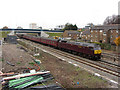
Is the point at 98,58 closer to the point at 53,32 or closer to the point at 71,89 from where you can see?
the point at 71,89

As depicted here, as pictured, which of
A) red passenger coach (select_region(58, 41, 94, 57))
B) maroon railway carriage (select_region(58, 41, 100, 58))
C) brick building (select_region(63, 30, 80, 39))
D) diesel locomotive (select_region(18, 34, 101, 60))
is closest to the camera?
diesel locomotive (select_region(18, 34, 101, 60))

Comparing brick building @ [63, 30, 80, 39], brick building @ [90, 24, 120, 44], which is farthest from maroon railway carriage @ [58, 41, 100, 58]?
brick building @ [63, 30, 80, 39]

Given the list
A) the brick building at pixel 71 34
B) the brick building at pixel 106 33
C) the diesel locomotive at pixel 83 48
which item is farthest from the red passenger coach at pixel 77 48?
the brick building at pixel 71 34

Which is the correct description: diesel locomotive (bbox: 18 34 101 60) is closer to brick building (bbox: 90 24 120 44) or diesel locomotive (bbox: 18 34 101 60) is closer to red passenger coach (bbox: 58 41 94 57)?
red passenger coach (bbox: 58 41 94 57)

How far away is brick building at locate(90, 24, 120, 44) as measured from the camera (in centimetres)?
3148

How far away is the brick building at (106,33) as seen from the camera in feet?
103

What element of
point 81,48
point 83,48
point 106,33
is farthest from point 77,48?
point 106,33

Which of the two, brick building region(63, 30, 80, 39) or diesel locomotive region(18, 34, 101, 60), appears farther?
brick building region(63, 30, 80, 39)

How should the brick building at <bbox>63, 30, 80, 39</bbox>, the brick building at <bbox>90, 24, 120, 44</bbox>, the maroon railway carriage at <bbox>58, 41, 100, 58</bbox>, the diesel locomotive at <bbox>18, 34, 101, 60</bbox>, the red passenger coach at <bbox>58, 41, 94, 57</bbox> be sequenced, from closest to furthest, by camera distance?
the diesel locomotive at <bbox>18, 34, 101, 60</bbox> < the maroon railway carriage at <bbox>58, 41, 100, 58</bbox> < the red passenger coach at <bbox>58, 41, 94, 57</bbox> < the brick building at <bbox>90, 24, 120, 44</bbox> < the brick building at <bbox>63, 30, 80, 39</bbox>

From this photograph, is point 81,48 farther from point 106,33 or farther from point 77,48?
point 106,33

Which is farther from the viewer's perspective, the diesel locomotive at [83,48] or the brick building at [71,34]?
the brick building at [71,34]

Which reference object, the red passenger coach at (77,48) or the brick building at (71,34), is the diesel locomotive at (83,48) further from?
the brick building at (71,34)

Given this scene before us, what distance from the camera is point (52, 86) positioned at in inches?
284

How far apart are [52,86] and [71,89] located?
4.02 feet
